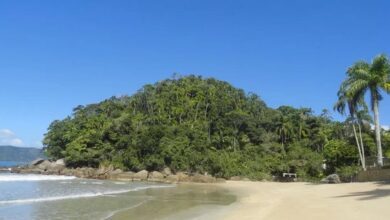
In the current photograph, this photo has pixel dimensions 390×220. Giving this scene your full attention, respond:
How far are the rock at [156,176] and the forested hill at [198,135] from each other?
3599 millimetres

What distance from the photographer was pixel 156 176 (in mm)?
58094

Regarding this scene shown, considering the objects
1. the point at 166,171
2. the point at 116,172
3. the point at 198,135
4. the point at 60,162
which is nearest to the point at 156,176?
the point at 166,171

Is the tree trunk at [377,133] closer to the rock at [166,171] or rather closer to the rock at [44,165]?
the rock at [166,171]

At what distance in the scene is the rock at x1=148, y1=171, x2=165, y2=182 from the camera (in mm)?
57025

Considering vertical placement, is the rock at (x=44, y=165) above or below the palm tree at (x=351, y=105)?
below

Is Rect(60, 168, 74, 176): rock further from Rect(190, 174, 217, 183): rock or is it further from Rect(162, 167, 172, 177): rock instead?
Rect(190, 174, 217, 183): rock

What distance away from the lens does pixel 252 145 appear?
7506 centimetres

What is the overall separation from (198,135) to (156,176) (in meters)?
14.0

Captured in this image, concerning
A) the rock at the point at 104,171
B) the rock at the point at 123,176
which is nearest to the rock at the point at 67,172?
the rock at the point at 104,171

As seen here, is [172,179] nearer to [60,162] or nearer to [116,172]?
[116,172]

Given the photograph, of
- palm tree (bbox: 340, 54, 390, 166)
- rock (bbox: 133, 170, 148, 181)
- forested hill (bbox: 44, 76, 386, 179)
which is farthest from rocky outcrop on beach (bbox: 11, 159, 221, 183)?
palm tree (bbox: 340, 54, 390, 166)

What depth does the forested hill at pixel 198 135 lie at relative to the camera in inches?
2421

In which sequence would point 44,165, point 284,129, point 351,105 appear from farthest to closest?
point 44,165, point 284,129, point 351,105

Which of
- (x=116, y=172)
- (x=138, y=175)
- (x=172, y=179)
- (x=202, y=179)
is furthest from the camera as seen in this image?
(x=116, y=172)
